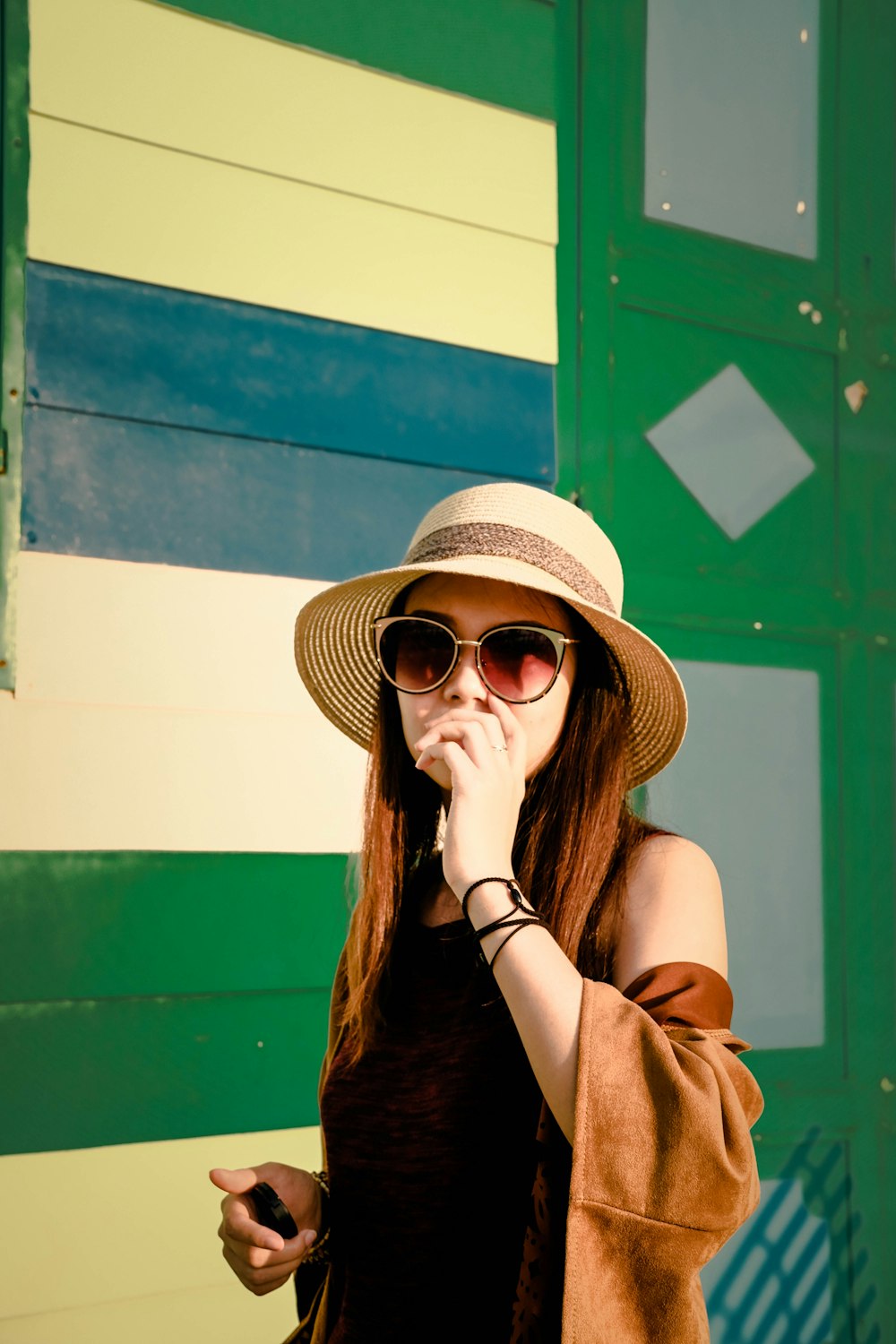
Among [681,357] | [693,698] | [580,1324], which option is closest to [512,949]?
[580,1324]

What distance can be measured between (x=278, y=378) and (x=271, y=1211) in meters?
1.69

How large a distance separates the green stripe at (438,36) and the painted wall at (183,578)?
27mm

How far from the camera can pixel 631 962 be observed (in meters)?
1.30

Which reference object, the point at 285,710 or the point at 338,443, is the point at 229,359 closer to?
the point at 338,443

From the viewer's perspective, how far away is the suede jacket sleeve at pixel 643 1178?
111cm

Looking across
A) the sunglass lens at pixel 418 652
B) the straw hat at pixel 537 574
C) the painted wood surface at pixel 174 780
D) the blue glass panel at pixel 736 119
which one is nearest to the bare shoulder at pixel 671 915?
the straw hat at pixel 537 574

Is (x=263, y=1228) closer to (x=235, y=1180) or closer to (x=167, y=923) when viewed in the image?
(x=235, y=1180)

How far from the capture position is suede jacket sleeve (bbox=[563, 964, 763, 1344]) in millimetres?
1111

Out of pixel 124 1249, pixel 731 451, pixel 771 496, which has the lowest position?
pixel 124 1249

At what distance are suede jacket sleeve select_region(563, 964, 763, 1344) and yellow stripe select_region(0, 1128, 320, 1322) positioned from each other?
1333mm

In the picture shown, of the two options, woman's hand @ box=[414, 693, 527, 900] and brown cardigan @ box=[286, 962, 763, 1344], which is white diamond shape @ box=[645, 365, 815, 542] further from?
brown cardigan @ box=[286, 962, 763, 1344]

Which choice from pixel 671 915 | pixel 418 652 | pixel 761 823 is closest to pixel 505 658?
pixel 418 652

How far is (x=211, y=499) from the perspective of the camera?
241cm

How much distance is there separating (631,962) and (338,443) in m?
1.58
